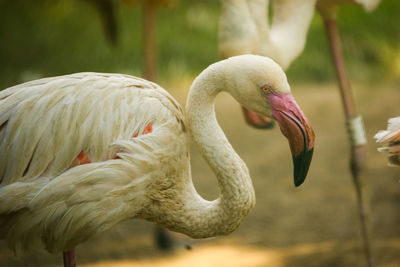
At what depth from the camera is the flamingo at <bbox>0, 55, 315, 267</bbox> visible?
205cm

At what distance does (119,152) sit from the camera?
7.00 ft

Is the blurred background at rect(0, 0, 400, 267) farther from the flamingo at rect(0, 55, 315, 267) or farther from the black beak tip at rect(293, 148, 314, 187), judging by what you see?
the black beak tip at rect(293, 148, 314, 187)

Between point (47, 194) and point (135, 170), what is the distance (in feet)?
1.18

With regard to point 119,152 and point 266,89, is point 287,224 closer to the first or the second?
point 266,89

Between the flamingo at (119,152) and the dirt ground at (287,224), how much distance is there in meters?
1.05

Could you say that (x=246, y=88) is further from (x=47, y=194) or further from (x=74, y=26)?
(x=74, y=26)

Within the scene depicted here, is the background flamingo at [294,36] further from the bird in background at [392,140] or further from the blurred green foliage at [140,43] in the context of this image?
the blurred green foliage at [140,43]

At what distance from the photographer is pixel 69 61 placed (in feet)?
28.7

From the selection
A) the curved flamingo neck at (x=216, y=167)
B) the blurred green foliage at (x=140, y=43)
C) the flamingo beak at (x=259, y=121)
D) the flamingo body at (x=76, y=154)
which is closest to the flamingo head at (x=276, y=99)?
the curved flamingo neck at (x=216, y=167)

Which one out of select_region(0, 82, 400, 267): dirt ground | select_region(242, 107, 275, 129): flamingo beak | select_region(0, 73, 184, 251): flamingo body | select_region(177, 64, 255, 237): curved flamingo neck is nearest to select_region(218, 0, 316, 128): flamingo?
select_region(242, 107, 275, 129): flamingo beak

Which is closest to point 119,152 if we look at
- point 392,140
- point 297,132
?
point 297,132

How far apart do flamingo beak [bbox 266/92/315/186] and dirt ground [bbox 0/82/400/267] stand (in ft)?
5.15

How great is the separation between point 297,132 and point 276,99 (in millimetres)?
172

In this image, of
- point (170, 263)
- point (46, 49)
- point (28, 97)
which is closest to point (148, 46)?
point (170, 263)
